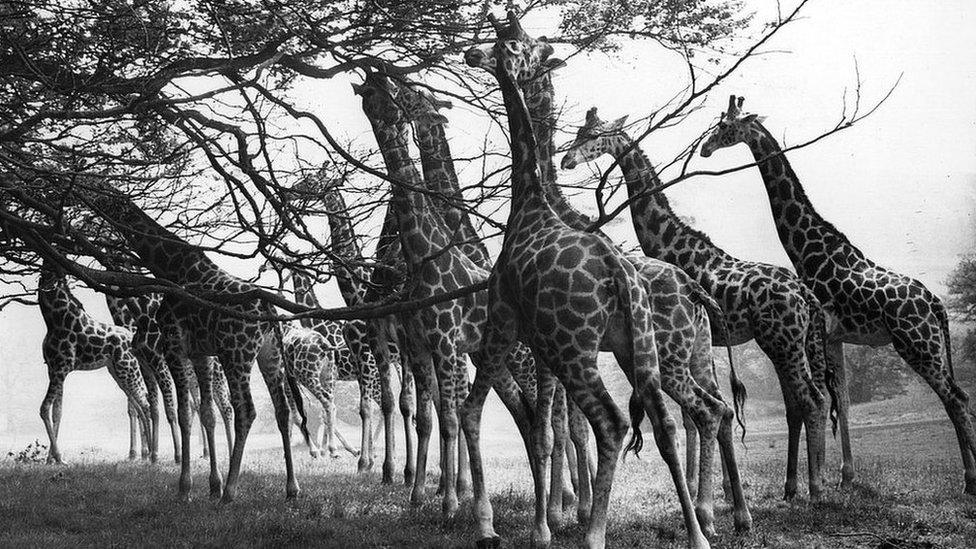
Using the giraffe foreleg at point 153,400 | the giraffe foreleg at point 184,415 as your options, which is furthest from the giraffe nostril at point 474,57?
the giraffe foreleg at point 153,400

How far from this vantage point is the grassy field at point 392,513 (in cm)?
609

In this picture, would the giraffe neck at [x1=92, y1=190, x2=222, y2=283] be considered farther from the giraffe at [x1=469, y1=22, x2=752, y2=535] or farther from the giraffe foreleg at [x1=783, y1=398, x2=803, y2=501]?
the giraffe foreleg at [x1=783, y1=398, x2=803, y2=501]

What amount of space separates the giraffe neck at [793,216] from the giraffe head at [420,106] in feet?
9.60

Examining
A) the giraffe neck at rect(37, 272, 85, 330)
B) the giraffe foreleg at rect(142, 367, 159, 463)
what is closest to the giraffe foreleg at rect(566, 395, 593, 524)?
the giraffe foreleg at rect(142, 367, 159, 463)

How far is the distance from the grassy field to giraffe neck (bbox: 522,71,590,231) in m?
2.22

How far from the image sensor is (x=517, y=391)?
6.94 metres

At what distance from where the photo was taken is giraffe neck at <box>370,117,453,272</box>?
735 centimetres

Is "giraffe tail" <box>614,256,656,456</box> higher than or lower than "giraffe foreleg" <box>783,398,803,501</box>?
higher

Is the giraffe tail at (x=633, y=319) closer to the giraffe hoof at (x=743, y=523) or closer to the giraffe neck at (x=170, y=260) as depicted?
the giraffe hoof at (x=743, y=523)

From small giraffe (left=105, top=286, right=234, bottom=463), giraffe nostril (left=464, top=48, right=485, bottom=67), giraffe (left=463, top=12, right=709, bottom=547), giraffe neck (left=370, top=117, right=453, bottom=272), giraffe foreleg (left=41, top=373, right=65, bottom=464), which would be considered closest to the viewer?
giraffe (left=463, top=12, right=709, bottom=547)

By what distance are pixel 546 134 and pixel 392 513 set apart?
9.64 ft

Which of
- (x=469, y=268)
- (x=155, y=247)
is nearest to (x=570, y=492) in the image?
(x=469, y=268)

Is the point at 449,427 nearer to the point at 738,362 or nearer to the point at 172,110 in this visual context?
the point at 172,110

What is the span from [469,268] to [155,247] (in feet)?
8.92
